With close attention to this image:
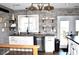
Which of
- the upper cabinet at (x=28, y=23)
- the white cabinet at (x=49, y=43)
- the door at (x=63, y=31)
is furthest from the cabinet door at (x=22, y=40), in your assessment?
the door at (x=63, y=31)

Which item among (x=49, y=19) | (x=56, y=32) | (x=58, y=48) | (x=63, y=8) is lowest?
(x=58, y=48)

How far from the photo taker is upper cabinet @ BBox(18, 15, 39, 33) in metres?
9.55

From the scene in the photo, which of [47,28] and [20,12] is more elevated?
[20,12]

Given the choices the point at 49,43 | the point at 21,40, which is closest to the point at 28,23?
the point at 21,40

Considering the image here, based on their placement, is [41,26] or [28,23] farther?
[28,23]

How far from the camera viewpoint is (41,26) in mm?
9477

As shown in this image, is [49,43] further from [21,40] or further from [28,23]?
[28,23]

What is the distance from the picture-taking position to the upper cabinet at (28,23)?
31.3 ft

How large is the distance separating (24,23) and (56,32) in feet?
6.44

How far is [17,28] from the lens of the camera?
973 cm

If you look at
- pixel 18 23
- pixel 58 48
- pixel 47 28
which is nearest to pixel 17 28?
pixel 18 23

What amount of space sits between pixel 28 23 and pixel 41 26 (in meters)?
0.83

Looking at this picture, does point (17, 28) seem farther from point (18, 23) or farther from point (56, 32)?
point (56, 32)

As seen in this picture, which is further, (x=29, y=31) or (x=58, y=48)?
(x=29, y=31)
